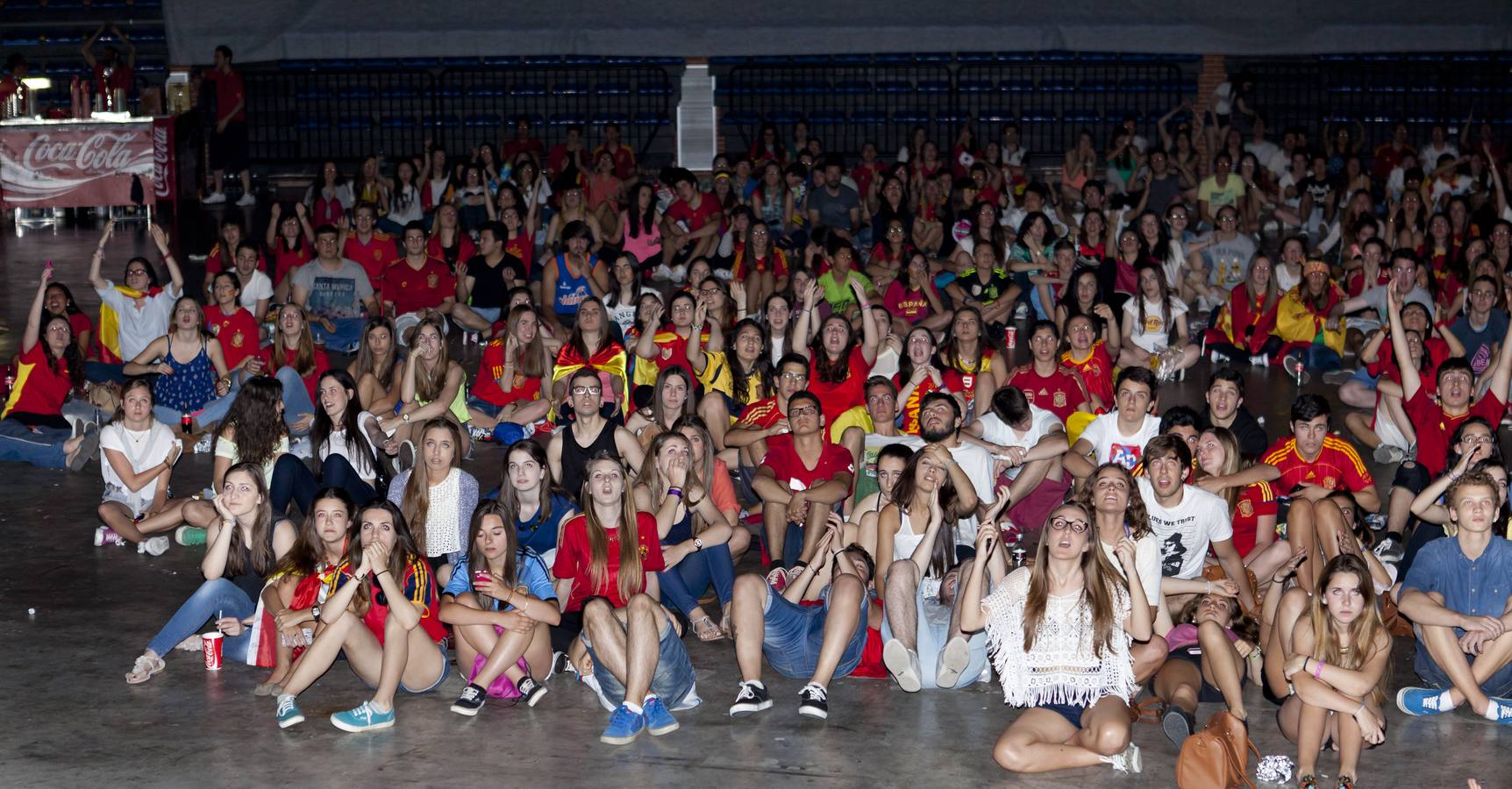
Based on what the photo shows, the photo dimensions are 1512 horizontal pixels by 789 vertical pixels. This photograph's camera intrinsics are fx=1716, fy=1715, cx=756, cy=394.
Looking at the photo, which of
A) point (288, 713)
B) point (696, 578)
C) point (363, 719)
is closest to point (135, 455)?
point (288, 713)

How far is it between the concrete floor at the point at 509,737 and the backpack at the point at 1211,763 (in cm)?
18

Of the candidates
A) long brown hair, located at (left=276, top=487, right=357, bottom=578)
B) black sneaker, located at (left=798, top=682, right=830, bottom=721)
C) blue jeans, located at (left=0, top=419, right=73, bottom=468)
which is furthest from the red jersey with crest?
blue jeans, located at (left=0, top=419, right=73, bottom=468)

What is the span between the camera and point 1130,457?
9.24m

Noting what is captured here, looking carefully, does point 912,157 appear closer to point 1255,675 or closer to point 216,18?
point 216,18

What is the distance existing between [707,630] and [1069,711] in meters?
1.94

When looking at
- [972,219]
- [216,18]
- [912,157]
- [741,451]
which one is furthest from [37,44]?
[741,451]

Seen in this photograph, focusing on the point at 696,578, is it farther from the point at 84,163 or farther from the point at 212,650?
the point at 84,163

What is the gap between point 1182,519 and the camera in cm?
777

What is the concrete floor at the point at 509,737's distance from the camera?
6.44 metres

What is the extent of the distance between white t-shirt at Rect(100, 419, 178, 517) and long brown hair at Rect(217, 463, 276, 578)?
208 cm

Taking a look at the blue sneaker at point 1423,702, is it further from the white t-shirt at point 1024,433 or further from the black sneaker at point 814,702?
the white t-shirt at point 1024,433

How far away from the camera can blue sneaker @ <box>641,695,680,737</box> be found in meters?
6.83

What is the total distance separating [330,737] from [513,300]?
18.9 ft

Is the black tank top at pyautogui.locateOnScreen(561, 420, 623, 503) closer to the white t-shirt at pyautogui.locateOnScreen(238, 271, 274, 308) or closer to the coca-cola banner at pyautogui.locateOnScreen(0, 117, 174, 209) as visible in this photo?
the white t-shirt at pyautogui.locateOnScreen(238, 271, 274, 308)
